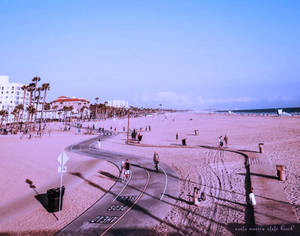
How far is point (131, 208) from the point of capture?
10664 millimetres

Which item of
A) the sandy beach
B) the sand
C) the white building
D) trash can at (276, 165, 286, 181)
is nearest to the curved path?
the sandy beach

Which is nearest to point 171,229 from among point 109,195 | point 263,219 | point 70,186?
point 263,219

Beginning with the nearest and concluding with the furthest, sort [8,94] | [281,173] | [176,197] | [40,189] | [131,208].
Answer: [131,208] → [176,197] → [281,173] → [40,189] → [8,94]

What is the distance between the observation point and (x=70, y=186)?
14.7m

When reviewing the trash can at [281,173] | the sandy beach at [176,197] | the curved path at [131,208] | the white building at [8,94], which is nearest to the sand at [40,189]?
the sandy beach at [176,197]

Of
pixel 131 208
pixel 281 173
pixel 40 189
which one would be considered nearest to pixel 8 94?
pixel 40 189

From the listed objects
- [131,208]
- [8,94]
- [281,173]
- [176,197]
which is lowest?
[131,208]

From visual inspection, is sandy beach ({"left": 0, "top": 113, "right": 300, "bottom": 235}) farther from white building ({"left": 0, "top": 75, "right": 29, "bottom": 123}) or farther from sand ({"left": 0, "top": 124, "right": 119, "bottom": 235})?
white building ({"left": 0, "top": 75, "right": 29, "bottom": 123})

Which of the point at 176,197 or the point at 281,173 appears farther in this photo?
the point at 281,173

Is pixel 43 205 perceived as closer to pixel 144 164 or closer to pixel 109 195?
pixel 109 195

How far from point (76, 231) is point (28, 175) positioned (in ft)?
37.0

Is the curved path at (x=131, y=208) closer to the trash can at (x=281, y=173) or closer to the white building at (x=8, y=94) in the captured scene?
the trash can at (x=281, y=173)

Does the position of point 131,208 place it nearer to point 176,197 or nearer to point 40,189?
point 176,197

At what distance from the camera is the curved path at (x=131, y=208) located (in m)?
8.80
